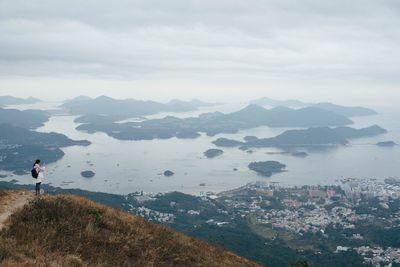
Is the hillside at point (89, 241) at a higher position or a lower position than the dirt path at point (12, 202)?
lower

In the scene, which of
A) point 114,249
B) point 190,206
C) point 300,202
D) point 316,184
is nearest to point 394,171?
point 316,184

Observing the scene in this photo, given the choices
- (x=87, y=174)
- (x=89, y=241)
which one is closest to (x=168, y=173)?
(x=87, y=174)

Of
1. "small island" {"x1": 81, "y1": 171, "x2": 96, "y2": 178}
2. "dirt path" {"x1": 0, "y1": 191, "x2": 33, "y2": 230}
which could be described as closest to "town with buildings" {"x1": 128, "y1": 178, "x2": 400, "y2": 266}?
"small island" {"x1": 81, "y1": 171, "x2": 96, "y2": 178}

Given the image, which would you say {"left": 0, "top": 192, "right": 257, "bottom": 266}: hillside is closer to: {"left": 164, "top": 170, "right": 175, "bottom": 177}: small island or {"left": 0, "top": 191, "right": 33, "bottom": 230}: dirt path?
{"left": 0, "top": 191, "right": 33, "bottom": 230}: dirt path

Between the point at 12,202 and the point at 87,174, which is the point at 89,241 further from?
the point at 87,174

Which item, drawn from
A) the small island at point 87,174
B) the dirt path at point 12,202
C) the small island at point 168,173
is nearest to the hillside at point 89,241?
the dirt path at point 12,202

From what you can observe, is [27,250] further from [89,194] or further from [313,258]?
[89,194]

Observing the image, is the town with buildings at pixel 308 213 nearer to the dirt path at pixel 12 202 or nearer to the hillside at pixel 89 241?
the hillside at pixel 89 241
